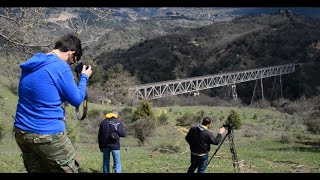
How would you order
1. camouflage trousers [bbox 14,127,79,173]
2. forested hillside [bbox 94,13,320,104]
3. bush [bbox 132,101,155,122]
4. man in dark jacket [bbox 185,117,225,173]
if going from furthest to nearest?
forested hillside [bbox 94,13,320,104] < bush [bbox 132,101,155,122] < man in dark jacket [bbox 185,117,225,173] < camouflage trousers [bbox 14,127,79,173]

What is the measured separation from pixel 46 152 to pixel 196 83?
6175 centimetres

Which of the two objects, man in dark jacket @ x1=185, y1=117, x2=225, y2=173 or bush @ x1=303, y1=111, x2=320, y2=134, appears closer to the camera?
man in dark jacket @ x1=185, y1=117, x2=225, y2=173

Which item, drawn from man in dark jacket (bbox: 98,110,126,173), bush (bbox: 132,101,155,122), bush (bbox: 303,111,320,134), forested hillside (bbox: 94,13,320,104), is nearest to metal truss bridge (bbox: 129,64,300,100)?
forested hillside (bbox: 94,13,320,104)

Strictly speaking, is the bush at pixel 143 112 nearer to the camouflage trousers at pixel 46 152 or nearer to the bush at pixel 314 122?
the bush at pixel 314 122

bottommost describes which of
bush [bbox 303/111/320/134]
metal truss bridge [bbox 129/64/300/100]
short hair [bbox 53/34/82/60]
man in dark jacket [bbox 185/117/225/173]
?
metal truss bridge [bbox 129/64/300/100]

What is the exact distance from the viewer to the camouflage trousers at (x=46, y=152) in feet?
11.0

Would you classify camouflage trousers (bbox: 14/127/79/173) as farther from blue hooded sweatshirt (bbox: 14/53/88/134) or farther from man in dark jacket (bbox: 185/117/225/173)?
man in dark jacket (bbox: 185/117/225/173)

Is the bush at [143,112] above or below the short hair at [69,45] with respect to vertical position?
below

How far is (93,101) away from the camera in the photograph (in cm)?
4441

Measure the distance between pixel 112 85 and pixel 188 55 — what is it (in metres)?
50.0

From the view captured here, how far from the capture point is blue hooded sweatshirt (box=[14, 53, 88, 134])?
3396 mm

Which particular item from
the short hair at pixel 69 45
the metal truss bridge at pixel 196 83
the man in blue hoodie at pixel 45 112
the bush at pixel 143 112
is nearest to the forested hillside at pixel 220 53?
the metal truss bridge at pixel 196 83
